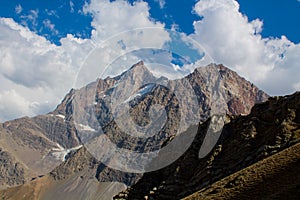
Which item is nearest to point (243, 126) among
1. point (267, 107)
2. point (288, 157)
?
point (267, 107)

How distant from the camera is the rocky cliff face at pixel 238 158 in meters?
70.9

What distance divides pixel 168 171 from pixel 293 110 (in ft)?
136

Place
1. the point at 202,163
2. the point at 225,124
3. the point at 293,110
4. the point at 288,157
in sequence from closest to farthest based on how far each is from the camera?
the point at 288,157 < the point at 293,110 < the point at 202,163 < the point at 225,124

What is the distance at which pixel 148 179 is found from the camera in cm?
12706

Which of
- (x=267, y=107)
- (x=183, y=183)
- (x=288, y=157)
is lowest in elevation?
(x=288, y=157)

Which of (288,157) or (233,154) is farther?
(233,154)

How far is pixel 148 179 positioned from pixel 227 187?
59048 mm

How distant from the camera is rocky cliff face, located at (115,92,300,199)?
7094 centimetres

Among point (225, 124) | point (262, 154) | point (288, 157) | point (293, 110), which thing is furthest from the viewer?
point (225, 124)

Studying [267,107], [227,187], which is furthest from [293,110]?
[227,187]

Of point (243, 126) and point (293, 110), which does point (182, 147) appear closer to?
point (243, 126)

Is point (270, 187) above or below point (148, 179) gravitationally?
below

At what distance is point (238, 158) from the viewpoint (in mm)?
103188

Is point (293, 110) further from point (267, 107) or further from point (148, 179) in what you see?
point (148, 179)
